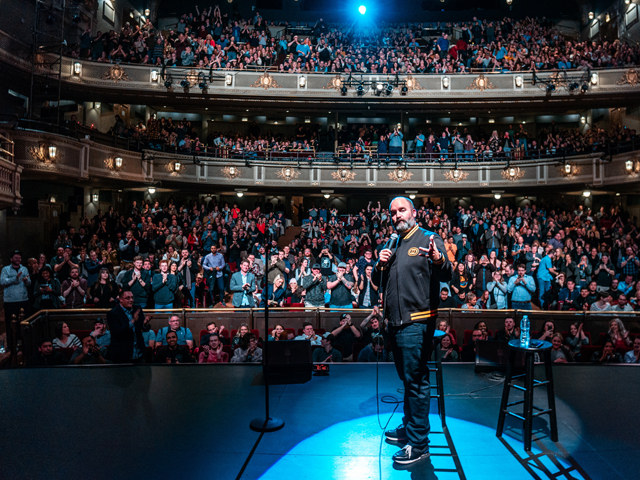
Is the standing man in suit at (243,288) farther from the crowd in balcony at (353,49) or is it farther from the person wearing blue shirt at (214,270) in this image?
the crowd in balcony at (353,49)

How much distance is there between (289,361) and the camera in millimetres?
4516

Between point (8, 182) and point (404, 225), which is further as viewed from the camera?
point (8, 182)

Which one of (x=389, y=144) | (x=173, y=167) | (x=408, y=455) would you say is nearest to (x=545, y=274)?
(x=408, y=455)

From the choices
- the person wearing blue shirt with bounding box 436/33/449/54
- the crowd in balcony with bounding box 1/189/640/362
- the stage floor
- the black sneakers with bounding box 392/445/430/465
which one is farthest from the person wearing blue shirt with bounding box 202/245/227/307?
the person wearing blue shirt with bounding box 436/33/449/54

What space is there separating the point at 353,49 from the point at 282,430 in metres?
19.2

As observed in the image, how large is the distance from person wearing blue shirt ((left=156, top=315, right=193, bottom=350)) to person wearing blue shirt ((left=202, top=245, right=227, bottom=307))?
3.02 meters

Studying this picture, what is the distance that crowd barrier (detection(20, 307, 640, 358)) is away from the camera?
22.5 ft

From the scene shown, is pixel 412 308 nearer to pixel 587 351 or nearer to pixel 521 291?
pixel 587 351

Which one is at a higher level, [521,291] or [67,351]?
[521,291]

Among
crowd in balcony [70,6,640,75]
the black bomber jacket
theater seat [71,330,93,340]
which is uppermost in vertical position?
crowd in balcony [70,6,640,75]

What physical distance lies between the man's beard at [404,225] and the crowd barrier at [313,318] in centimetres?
388

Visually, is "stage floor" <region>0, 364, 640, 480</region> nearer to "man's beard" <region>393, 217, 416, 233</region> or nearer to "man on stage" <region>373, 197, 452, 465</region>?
"man on stage" <region>373, 197, 452, 465</region>

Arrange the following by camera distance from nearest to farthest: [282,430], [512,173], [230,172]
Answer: [282,430] → [512,173] → [230,172]

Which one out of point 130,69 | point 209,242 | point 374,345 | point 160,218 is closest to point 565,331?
point 374,345
